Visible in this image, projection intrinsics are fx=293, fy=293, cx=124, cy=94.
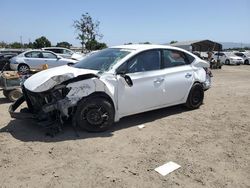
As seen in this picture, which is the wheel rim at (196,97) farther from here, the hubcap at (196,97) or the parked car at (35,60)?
the parked car at (35,60)

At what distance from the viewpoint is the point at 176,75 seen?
6.50 meters

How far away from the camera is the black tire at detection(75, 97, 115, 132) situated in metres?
5.18

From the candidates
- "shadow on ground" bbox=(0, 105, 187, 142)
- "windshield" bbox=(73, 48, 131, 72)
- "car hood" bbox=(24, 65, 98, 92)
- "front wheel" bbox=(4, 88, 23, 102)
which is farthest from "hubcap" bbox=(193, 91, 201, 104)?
"front wheel" bbox=(4, 88, 23, 102)

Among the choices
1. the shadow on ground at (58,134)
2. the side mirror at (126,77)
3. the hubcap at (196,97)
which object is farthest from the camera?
the hubcap at (196,97)

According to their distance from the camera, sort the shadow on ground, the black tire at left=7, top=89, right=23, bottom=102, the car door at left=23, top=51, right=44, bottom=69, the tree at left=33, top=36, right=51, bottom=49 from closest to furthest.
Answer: the shadow on ground → the black tire at left=7, top=89, right=23, bottom=102 → the car door at left=23, top=51, right=44, bottom=69 → the tree at left=33, top=36, right=51, bottom=49

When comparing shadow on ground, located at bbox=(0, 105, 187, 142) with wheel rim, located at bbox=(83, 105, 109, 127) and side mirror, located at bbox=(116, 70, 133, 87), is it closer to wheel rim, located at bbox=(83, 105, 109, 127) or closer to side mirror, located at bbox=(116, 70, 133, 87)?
wheel rim, located at bbox=(83, 105, 109, 127)

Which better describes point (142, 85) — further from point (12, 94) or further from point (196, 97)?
point (12, 94)

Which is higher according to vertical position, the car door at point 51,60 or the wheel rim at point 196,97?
the car door at point 51,60

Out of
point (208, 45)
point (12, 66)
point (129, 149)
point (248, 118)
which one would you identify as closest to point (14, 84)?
point (129, 149)

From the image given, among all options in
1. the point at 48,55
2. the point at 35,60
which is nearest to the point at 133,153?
the point at 48,55

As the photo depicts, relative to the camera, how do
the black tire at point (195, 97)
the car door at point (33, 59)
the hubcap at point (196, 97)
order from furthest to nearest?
the car door at point (33, 59), the hubcap at point (196, 97), the black tire at point (195, 97)

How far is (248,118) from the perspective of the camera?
6602 millimetres

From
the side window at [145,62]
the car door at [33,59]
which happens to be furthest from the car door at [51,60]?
the side window at [145,62]

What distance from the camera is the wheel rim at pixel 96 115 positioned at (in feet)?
17.2
